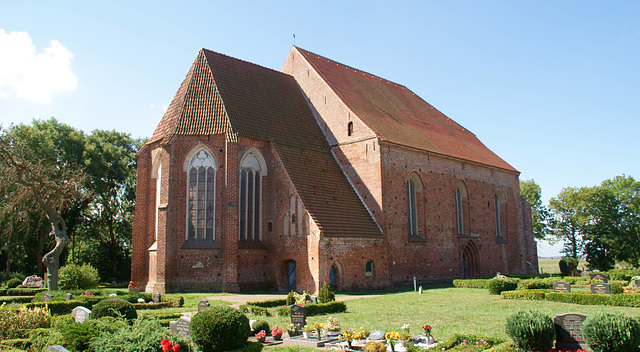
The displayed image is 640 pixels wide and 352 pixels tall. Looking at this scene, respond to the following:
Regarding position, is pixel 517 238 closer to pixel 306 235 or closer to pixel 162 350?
pixel 306 235

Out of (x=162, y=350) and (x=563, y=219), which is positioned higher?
(x=563, y=219)

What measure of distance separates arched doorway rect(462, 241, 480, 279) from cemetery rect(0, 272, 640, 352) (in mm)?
13299

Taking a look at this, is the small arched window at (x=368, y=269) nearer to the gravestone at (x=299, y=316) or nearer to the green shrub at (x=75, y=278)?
the gravestone at (x=299, y=316)

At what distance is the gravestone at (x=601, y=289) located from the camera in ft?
64.9

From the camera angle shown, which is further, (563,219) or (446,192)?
(563,219)

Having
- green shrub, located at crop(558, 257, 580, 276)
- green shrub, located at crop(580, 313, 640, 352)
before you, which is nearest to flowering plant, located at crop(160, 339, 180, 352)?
green shrub, located at crop(580, 313, 640, 352)

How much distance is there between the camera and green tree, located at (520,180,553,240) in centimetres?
5997

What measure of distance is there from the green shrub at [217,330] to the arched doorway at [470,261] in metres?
26.0

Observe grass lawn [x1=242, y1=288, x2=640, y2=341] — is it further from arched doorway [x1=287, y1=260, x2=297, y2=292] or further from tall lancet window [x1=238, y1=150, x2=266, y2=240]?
tall lancet window [x1=238, y1=150, x2=266, y2=240]

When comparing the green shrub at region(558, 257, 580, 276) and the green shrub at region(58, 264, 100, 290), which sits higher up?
the green shrub at region(58, 264, 100, 290)

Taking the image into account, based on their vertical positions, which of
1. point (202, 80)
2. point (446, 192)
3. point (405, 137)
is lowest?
point (446, 192)

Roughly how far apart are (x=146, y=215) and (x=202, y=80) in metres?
7.67

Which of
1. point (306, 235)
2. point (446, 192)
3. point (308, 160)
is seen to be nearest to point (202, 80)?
point (308, 160)

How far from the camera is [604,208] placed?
173ft
